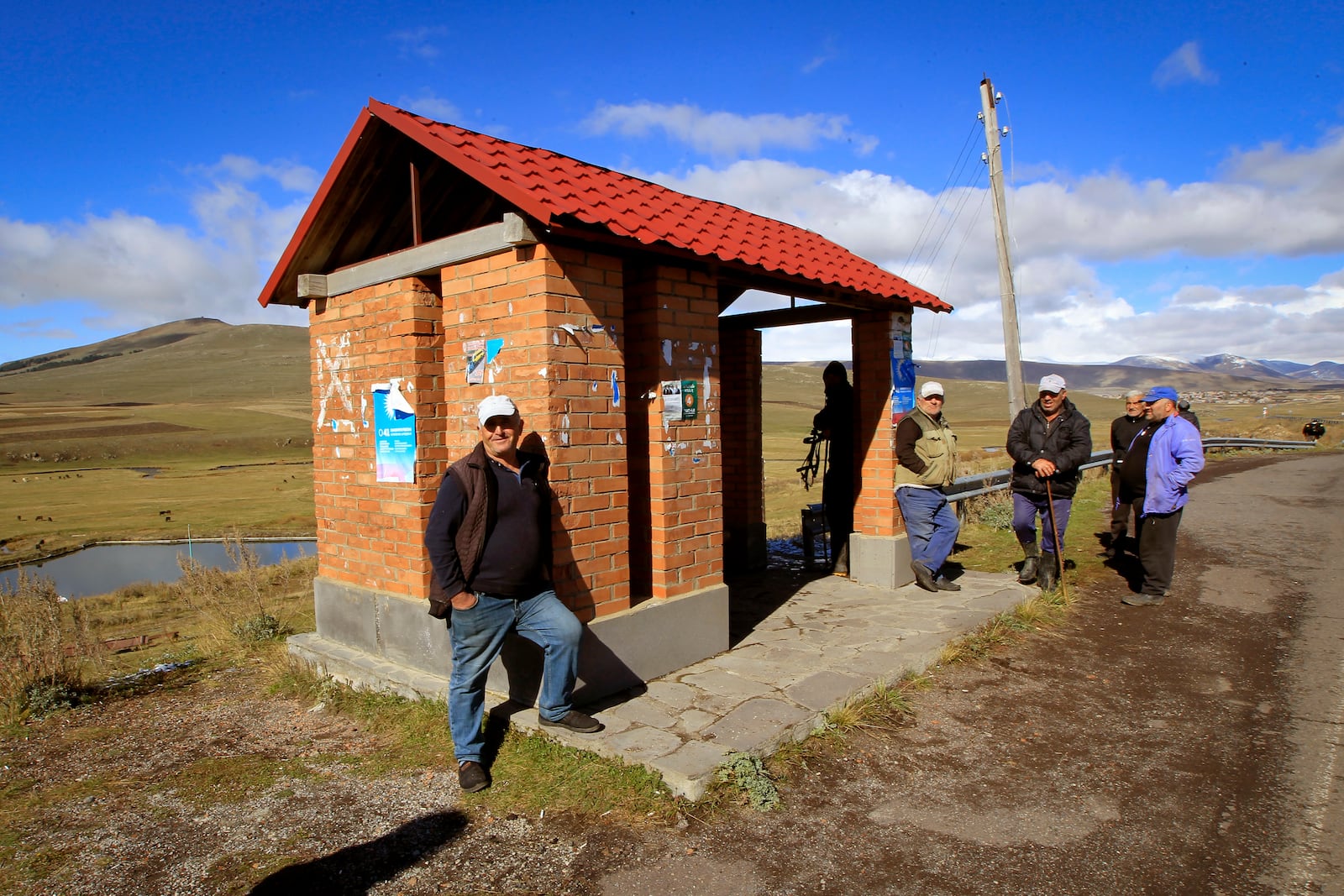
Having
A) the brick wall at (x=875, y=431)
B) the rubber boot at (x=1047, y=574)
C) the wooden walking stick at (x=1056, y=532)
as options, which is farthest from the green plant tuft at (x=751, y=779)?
the rubber boot at (x=1047, y=574)

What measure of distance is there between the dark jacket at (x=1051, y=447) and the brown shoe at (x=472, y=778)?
536cm

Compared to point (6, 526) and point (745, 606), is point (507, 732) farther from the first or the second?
point (6, 526)

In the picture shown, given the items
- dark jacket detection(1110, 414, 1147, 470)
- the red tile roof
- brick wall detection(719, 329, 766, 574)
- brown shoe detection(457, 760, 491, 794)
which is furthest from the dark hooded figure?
brown shoe detection(457, 760, 491, 794)

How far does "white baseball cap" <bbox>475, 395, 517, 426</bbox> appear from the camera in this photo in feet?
12.7

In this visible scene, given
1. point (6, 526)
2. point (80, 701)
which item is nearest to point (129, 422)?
point (6, 526)

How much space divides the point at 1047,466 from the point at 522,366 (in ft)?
15.7

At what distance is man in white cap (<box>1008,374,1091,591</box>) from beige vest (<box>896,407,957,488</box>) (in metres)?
0.63

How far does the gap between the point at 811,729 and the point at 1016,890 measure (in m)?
1.38

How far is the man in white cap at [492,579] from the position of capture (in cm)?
379

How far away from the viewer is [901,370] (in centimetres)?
744

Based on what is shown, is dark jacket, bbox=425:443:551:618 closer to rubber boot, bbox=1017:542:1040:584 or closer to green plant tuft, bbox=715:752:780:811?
green plant tuft, bbox=715:752:780:811

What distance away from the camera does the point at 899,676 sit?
493 centimetres

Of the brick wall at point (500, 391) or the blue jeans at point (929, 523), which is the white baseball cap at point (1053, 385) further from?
the brick wall at point (500, 391)

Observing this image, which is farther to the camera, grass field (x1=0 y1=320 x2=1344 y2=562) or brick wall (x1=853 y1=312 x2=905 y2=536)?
grass field (x1=0 y1=320 x2=1344 y2=562)
